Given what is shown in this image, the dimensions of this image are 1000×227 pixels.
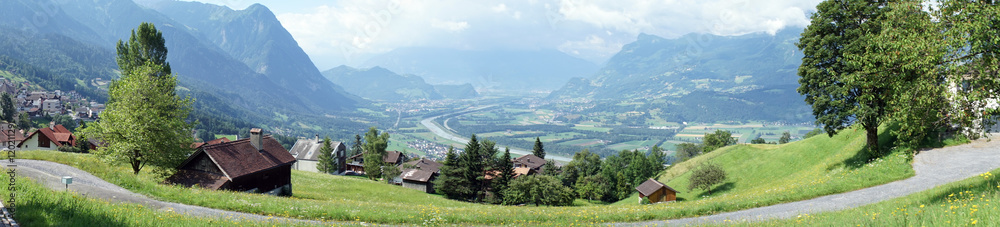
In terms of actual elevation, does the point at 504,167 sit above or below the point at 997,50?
below

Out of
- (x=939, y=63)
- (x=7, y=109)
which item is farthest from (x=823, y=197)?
(x=7, y=109)

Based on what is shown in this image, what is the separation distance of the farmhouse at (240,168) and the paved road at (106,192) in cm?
724

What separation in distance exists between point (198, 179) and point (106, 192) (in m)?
13.8

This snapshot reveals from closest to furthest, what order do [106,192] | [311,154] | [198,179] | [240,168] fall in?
[106,192]
[198,179]
[240,168]
[311,154]

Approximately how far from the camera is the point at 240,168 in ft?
119

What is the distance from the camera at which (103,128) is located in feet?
100

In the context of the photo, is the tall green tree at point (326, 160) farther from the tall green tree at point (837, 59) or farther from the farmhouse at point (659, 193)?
the tall green tree at point (837, 59)

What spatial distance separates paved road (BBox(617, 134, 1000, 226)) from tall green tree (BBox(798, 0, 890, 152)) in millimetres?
3480

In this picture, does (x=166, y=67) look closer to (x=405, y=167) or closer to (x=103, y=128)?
(x=103, y=128)

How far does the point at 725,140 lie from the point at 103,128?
12391 cm

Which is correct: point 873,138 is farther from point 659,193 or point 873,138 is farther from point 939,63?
point 659,193

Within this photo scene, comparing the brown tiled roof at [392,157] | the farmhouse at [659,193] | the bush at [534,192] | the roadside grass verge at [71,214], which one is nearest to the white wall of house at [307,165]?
the brown tiled roof at [392,157]

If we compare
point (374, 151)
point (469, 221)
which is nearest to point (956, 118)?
point (469, 221)

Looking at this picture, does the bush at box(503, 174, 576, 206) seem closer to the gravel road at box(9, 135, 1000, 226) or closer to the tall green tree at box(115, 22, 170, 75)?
the gravel road at box(9, 135, 1000, 226)
